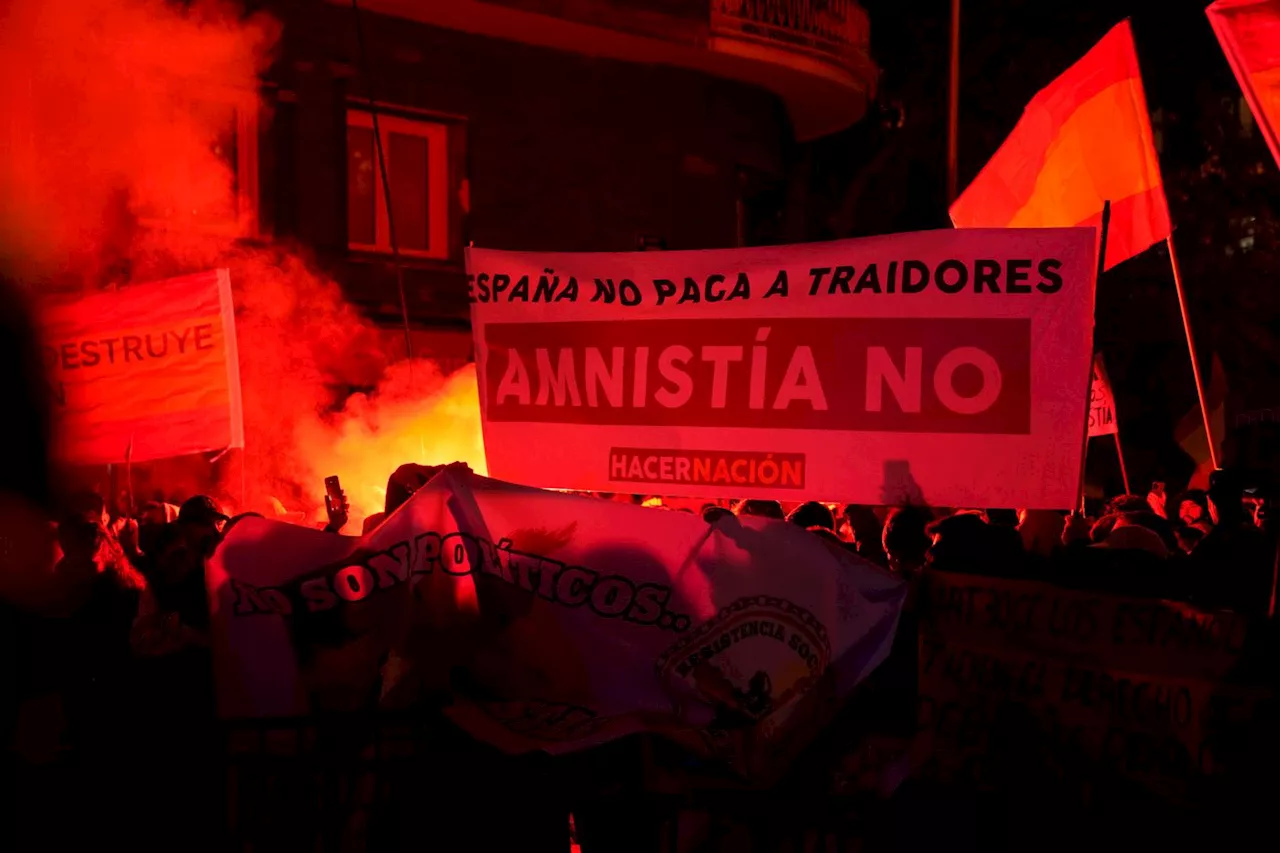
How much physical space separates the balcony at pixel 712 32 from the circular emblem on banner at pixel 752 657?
11.0 m

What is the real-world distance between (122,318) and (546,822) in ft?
15.4

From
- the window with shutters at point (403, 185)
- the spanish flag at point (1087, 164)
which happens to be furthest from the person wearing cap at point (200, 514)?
the window with shutters at point (403, 185)

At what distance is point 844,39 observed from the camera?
54.9 ft

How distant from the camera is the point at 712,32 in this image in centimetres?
1568

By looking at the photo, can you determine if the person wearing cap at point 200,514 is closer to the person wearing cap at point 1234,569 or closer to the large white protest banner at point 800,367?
the large white protest banner at point 800,367

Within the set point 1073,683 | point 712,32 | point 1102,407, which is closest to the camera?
point 1073,683

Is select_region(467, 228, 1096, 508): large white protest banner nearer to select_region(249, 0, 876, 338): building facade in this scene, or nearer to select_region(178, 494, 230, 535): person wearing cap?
select_region(178, 494, 230, 535): person wearing cap

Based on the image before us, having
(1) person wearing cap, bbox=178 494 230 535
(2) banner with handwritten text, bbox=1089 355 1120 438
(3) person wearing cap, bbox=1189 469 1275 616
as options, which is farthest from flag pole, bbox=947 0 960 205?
(1) person wearing cap, bbox=178 494 230 535

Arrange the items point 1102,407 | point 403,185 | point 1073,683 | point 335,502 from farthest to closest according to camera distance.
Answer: point 403,185 → point 1102,407 → point 335,502 → point 1073,683

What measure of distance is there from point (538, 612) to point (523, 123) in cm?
1172

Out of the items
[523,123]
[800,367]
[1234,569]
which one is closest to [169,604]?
[800,367]

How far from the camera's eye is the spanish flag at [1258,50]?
5441 millimetres

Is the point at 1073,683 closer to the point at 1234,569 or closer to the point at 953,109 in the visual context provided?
the point at 1234,569

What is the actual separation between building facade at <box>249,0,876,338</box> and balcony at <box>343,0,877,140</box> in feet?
0.07
